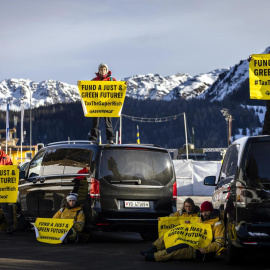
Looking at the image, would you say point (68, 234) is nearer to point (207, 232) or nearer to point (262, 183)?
point (207, 232)

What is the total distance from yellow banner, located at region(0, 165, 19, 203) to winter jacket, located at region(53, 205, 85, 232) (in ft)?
8.04

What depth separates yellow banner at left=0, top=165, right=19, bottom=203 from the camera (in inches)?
607

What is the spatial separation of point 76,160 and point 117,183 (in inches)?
37.6

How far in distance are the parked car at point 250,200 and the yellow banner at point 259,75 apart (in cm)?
579

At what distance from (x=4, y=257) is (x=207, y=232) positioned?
9.58 feet

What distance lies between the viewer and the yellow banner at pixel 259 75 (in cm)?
1480

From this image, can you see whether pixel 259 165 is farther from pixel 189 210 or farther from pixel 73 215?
pixel 73 215

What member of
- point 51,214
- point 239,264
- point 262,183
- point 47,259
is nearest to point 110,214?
point 51,214

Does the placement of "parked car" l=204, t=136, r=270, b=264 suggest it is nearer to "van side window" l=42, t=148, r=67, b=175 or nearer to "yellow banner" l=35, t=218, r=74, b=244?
"yellow banner" l=35, t=218, r=74, b=244

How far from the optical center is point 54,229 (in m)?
12.6

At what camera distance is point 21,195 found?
610 inches

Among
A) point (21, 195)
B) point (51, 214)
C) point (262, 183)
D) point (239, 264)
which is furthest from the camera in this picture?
point (21, 195)

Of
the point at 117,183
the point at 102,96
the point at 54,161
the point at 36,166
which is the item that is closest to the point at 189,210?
the point at 117,183

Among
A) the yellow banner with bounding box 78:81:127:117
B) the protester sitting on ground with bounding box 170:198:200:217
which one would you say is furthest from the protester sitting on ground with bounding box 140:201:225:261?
the yellow banner with bounding box 78:81:127:117
